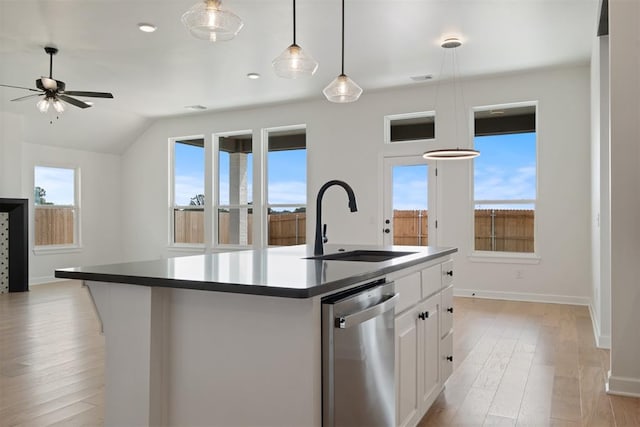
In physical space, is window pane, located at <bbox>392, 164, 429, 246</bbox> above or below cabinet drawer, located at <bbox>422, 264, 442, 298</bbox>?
above

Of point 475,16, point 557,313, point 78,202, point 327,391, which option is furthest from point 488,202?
point 78,202

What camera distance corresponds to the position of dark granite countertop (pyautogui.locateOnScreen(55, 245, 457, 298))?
1540 millimetres

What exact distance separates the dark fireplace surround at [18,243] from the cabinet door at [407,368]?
6.87 meters

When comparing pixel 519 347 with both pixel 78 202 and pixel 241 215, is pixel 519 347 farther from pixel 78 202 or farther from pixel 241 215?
pixel 78 202

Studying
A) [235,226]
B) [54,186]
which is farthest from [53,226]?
[235,226]

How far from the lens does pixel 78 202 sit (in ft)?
29.0

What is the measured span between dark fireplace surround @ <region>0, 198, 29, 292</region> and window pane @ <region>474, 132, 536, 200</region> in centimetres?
664

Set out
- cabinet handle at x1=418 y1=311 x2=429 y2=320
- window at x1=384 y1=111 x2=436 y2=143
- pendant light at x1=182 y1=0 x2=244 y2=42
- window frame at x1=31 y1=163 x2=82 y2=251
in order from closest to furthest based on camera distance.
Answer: pendant light at x1=182 y1=0 x2=244 y2=42, cabinet handle at x1=418 y1=311 x2=429 y2=320, window at x1=384 y1=111 x2=436 y2=143, window frame at x1=31 y1=163 x2=82 y2=251

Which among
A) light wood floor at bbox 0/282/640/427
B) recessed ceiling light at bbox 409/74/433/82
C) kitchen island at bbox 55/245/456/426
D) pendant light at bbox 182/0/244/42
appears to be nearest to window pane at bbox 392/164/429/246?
recessed ceiling light at bbox 409/74/433/82

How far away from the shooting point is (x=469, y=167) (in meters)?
6.59

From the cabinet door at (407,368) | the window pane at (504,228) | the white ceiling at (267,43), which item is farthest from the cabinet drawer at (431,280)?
the window pane at (504,228)

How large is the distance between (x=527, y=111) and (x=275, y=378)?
5998 mm

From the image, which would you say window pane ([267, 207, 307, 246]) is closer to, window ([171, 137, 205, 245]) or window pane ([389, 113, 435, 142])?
window ([171, 137, 205, 245])

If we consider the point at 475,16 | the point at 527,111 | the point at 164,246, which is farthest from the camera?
the point at 164,246
